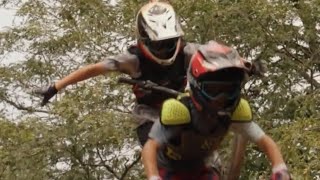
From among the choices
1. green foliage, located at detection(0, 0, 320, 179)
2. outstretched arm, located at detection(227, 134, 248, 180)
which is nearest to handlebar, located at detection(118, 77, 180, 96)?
outstretched arm, located at detection(227, 134, 248, 180)

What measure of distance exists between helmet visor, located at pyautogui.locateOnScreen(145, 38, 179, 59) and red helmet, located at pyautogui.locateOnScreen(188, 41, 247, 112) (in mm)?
817

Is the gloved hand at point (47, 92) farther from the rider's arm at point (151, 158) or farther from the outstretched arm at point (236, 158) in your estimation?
the outstretched arm at point (236, 158)

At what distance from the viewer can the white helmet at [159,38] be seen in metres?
3.73

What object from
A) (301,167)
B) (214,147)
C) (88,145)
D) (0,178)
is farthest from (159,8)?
(0,178)

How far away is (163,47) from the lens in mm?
3740

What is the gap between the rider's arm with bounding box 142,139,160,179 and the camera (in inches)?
116

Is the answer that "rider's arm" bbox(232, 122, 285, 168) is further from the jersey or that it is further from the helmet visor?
the helmet visor

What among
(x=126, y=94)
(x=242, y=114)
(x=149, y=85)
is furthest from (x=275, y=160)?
(x=126, y=94)

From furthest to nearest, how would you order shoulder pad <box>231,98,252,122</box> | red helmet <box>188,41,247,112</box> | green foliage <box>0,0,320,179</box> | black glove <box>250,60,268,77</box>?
green foliage <box>0,0,320,179</box> → black glove <box>250,60,268,77</box> → shoulder pad <box>231,98,252,122</box> → red helmet <box>188,41,247,112</box>

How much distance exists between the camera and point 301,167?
4656mm

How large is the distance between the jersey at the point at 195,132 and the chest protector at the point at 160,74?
1.98ft

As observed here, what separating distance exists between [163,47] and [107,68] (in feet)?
0.93

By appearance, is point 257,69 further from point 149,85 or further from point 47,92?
point 47,92

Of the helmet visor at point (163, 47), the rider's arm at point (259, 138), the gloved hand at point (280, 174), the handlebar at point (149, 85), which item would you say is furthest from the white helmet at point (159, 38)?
the gloved hand at point (280, 174)
